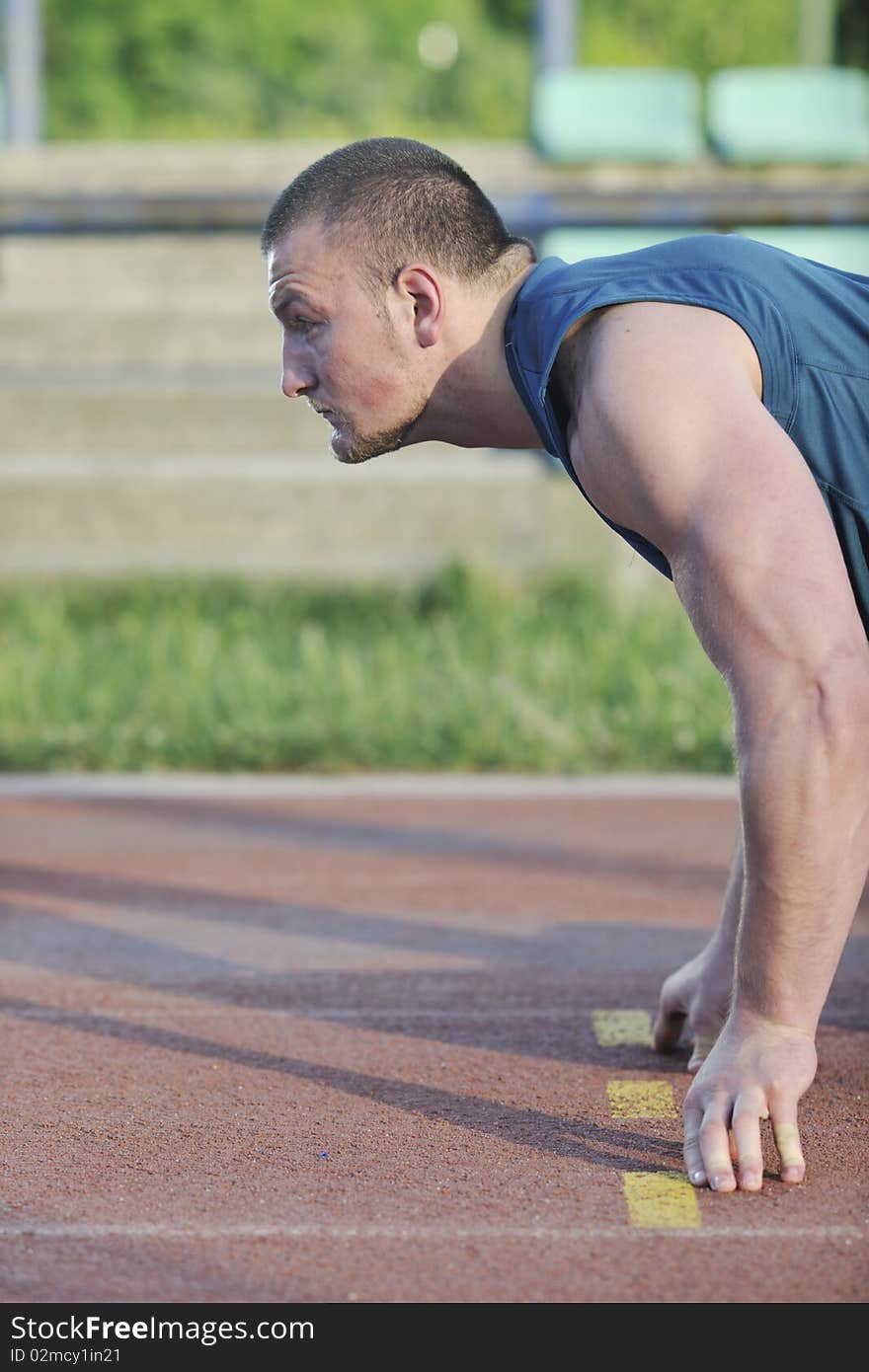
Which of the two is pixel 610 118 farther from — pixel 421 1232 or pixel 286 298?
pixel 421 1232

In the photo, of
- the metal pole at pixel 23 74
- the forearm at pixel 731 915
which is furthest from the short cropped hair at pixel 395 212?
the metal pole at pixel 23 74

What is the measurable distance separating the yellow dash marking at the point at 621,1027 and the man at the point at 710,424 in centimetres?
75

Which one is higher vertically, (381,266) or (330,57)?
(381,266)

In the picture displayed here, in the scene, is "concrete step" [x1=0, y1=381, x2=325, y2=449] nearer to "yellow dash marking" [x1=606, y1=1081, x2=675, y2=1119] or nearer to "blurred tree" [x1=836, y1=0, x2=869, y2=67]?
"yellow dash marking" [x1=606, y1=1081, x2=675, y2=1119]

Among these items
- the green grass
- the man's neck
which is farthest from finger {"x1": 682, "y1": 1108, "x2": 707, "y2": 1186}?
the green grass

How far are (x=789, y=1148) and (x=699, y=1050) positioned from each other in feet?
1.82

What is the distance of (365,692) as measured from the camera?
6.50 meters

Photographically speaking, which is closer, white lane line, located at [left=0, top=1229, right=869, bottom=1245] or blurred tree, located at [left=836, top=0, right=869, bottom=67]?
white lane line, located at [left=0, top=1229, right=869, bottom=1245]

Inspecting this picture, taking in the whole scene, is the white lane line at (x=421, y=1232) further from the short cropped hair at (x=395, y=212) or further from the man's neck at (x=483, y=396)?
the short cropped hair at (x=395, y=212)

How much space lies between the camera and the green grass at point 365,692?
5949mm

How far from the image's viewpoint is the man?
7.83 feet

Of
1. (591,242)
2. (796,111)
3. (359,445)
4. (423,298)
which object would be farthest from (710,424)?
(796,111)

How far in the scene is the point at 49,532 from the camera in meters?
9.82

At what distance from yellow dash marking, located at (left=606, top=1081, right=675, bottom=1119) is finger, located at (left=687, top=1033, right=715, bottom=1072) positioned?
54 millimetres
